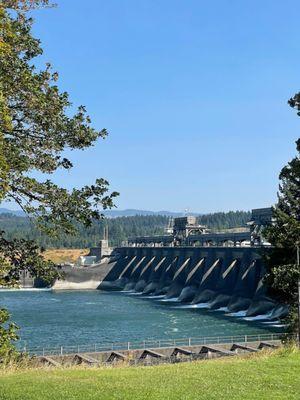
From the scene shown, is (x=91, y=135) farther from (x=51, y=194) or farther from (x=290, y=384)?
(x=290, y=384)

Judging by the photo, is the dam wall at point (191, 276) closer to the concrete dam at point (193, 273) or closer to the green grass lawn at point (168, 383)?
the concrete dam at point (193, 273)

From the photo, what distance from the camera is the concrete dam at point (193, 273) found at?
209 ft

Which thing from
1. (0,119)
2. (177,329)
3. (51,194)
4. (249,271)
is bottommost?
(177,329)

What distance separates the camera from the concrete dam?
63594mm

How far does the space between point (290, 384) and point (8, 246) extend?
6.46 metres

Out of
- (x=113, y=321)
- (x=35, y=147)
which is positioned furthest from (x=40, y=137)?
(x=113, y=321)

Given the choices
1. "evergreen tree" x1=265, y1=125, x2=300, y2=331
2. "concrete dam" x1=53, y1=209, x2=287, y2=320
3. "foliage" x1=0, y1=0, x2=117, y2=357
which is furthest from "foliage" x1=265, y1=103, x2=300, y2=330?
"concrete dam" x1=53, y1=209, x2=287, y2=320

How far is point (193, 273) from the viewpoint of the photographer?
79.0 m

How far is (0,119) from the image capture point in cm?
882

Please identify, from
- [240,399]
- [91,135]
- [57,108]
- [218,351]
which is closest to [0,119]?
[57,108]

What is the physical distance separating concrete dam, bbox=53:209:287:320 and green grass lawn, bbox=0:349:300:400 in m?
25.1

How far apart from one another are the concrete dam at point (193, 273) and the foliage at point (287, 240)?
63.6 ft

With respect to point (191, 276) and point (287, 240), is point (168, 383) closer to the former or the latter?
point (287, 240)

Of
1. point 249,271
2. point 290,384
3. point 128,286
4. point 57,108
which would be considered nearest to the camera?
point 57,108
